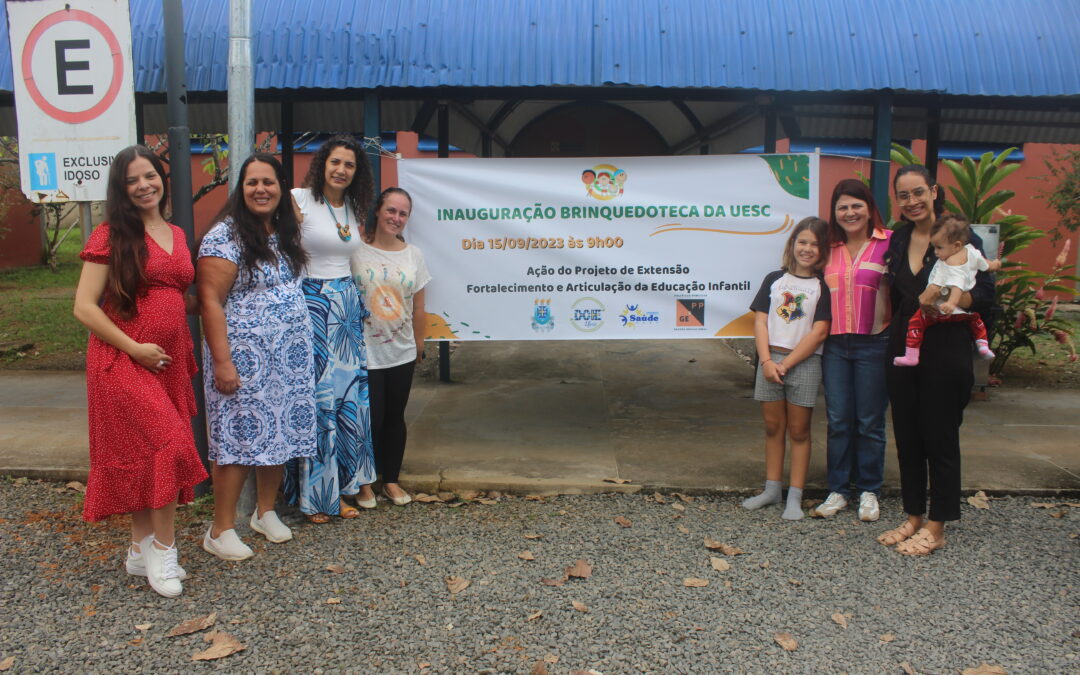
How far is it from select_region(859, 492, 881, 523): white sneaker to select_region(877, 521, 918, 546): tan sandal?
0.22 metres

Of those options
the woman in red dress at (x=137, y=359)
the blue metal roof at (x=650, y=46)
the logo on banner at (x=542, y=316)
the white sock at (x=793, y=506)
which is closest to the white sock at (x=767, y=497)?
the white sock at (x=793, y=506)

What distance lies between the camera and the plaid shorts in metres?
4.26

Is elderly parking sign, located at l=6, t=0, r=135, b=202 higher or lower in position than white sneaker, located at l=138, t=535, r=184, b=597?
higher

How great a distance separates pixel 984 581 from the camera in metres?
3.60

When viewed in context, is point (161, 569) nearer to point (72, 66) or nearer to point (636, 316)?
point (72, 66)

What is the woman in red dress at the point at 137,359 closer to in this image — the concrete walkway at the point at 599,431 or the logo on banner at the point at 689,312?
the concrete walkway at the point at 599,431

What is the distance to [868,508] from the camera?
14.1 feet

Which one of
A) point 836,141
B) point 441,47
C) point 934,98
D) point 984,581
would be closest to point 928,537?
point 984,581

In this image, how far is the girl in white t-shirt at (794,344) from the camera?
14.0 feet

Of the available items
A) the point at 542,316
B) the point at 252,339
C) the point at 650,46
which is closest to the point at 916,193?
the point at 650,46

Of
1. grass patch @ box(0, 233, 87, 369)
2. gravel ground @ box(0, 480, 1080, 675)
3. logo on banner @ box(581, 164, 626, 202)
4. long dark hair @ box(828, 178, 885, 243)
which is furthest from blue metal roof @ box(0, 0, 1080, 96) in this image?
grass patch @ box(0, 233, 87, 369)

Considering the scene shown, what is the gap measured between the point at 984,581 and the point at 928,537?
363mm

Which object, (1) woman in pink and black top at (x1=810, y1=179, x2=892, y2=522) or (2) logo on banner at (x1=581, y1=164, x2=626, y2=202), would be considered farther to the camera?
(2) logo on banner at (x1=581, y1=164, x2=626, y2=202)

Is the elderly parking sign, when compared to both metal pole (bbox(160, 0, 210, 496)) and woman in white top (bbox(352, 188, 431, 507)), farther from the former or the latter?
woman in white top (bbox(352, 188, 431, 507))
